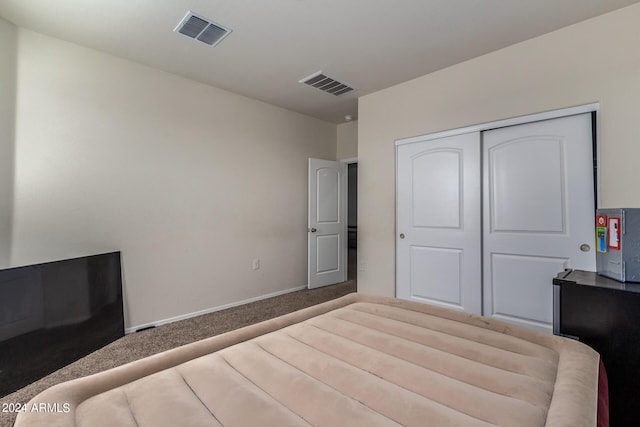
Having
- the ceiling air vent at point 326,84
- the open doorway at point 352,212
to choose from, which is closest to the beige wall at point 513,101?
the ceiling air vent at point 326,84

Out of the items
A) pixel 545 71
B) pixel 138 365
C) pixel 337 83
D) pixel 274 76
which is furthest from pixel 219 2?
pixel 545 71

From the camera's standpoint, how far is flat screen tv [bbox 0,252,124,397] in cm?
185

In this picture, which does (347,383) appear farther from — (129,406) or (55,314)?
(55,314)

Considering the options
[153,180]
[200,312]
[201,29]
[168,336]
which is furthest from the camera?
[200,312]

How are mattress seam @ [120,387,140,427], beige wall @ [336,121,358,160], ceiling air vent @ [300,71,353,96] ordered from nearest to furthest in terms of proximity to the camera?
mattress seam @ [120,387,140,427] < ceiling air vent @ [300,71,353,96] < beige wall @ [336,121,358,160]

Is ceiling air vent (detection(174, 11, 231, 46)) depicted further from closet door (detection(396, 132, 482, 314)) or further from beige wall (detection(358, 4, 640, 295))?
closet door (detection(396, 132, 482, 314))

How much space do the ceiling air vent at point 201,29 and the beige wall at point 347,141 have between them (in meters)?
2.69

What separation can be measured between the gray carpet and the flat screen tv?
9 centimetres

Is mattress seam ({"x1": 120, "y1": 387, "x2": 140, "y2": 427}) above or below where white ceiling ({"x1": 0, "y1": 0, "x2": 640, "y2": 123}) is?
below

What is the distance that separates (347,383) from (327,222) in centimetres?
365

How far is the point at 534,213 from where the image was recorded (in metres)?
2.48

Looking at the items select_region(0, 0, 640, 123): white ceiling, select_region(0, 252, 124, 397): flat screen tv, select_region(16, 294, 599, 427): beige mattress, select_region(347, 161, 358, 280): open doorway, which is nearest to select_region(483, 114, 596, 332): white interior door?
select_region(0, 0, 640, 123): white ceiling

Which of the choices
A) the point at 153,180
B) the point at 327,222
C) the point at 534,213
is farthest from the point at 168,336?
the point at 534,213

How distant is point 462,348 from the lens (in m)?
1.06
